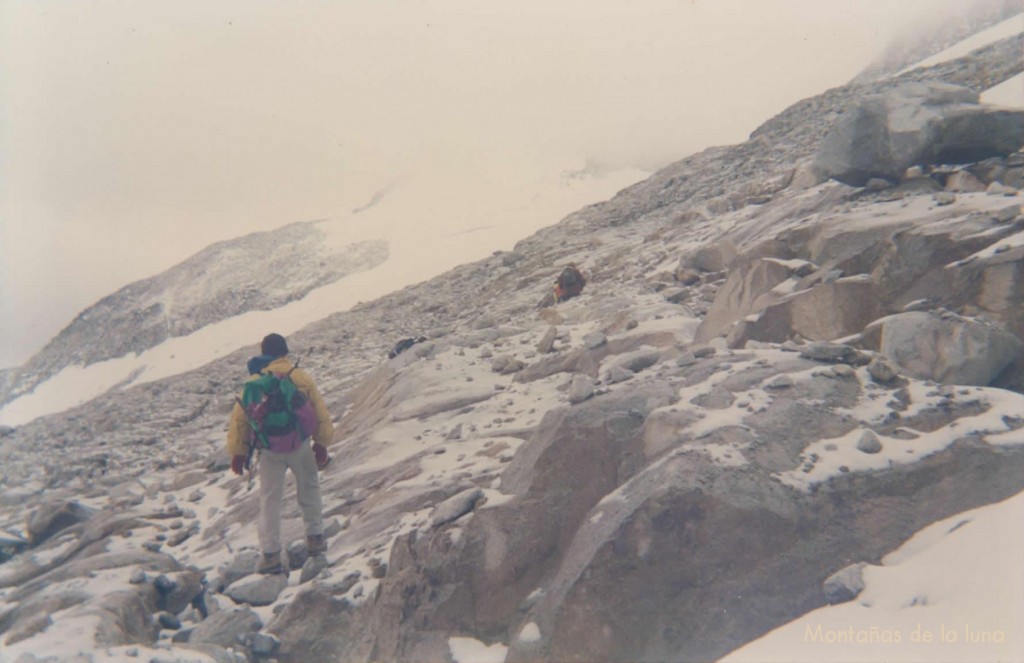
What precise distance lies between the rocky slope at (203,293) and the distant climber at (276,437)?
32711 millimetres

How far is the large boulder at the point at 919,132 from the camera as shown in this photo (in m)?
8.38

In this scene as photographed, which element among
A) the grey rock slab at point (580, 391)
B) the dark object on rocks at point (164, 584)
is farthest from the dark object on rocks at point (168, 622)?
the grey rock slab at point (580, 391)

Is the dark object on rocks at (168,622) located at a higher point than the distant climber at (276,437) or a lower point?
lower

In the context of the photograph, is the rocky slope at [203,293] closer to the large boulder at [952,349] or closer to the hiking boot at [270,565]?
the hiking boot at [270,565]

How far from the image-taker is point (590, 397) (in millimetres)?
5781

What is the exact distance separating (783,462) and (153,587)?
452 cm

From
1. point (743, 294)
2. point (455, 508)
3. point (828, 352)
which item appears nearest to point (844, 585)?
point (828, 352)

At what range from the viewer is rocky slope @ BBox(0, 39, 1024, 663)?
408 cm

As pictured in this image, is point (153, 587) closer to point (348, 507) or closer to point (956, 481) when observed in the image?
point (348, 507)

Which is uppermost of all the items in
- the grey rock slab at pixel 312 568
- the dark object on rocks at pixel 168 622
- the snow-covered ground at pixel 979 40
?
the snow-covered ground at pixel 979 40

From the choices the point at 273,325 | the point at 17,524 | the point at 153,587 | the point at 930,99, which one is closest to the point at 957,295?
the point at 930,99

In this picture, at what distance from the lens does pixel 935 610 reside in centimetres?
313

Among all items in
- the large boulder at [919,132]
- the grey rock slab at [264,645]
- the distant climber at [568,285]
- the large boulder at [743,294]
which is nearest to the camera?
the grey rock slab at [264,645]

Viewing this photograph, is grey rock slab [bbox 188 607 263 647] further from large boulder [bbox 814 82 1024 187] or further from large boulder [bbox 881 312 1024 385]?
large boulder [bbox 814 82 1024 187]
